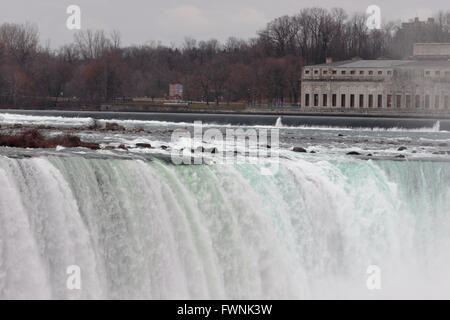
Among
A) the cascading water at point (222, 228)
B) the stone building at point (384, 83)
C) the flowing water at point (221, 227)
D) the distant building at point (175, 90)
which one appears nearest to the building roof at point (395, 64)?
the stone building at point (384, 83)

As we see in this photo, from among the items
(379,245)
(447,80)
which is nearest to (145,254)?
(379,245)

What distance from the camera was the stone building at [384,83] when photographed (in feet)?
390

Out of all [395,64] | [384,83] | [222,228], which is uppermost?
[395,64]

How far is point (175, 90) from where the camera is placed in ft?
457

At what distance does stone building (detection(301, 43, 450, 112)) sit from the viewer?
390 feet

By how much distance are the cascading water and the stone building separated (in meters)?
91.1

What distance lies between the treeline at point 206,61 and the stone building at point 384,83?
5335mm

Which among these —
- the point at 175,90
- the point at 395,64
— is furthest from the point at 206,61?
the point at 395,64

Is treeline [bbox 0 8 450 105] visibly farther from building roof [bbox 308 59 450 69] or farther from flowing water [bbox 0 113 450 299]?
flowing water [bbox 0 113 450 299]

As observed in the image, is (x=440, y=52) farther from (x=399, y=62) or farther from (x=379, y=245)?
(x=379, y=245)

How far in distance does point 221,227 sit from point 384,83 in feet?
336

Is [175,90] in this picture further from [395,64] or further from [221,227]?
[221,227]

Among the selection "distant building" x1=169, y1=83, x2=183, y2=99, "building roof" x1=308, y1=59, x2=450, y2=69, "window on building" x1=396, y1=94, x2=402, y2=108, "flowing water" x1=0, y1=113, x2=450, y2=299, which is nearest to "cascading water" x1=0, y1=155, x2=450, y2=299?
"flowing water" x1=0, y1=113, x2=450, y2=299

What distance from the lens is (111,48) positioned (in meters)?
155
